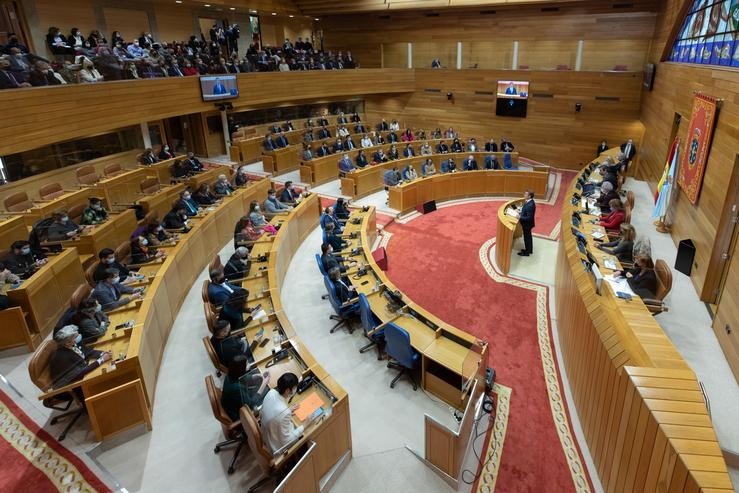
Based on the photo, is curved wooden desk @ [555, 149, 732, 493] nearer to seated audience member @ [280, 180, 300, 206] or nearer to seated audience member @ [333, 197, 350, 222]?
seated audience member @ [333, 197, 350, 222]

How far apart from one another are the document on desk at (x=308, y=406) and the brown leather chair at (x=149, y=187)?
8.31 meters

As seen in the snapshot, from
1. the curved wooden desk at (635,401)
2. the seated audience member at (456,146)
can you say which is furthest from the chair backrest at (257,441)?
the seated audience member at (456,146)

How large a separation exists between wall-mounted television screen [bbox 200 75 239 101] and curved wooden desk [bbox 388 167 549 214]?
5.91 metres

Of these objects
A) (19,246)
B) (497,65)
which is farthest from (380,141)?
(19,246)

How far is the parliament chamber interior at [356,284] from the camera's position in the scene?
167 inches

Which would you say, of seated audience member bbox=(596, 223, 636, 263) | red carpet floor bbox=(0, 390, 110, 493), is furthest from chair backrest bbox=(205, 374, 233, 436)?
seated audience member bbox=(596, 223, 636, 263)

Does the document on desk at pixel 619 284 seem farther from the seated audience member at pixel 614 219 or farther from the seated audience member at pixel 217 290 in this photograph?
the seated audience member at pixel 217 290

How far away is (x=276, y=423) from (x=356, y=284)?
3140 mm

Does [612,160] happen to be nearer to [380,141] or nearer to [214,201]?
[380,141]

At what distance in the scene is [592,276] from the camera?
5.39 m

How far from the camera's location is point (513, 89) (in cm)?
1725

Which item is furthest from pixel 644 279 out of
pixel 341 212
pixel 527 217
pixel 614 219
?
pixel 341 212

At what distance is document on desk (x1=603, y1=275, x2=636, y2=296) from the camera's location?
4.94 meters

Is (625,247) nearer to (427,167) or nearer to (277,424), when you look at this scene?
(277,424)
